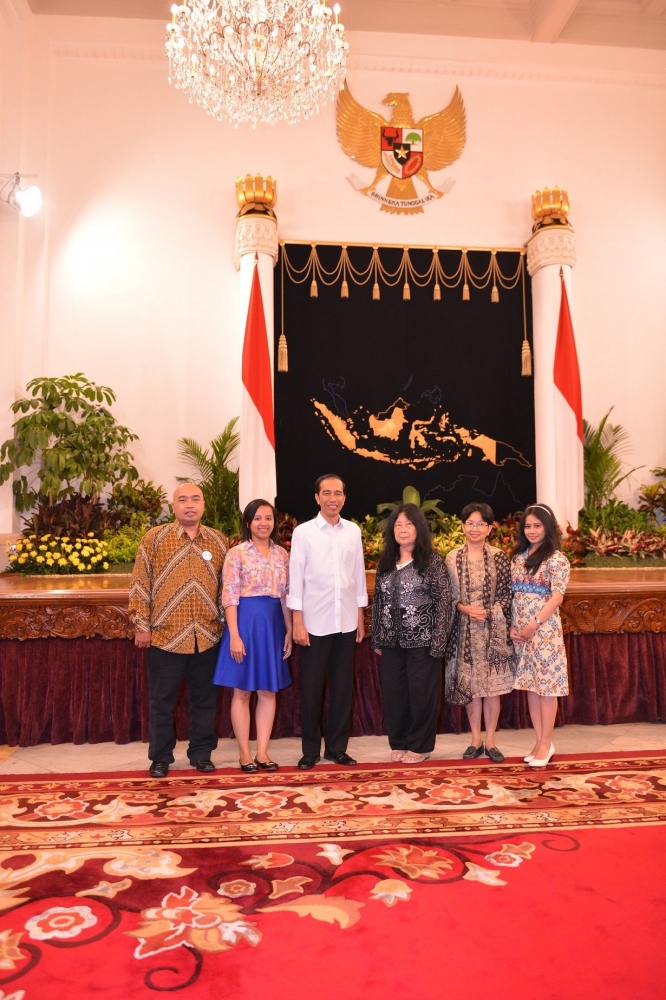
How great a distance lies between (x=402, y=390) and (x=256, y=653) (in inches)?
172

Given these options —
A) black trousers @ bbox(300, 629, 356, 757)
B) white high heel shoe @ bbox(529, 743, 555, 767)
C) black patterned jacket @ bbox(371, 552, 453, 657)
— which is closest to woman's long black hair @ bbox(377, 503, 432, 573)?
black patterned jacket @ bbox(371, 552, 453, 657)

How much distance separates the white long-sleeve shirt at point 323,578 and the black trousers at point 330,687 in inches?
3.0

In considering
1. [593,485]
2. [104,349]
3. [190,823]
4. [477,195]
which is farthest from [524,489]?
[190,823]

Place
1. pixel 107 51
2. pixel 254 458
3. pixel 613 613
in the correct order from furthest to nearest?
pixel 107 51
pixel 254 458
pixel 613 613

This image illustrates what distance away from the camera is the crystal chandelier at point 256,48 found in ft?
14.2

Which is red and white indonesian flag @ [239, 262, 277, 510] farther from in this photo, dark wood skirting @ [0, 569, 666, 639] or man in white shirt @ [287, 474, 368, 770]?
man in white shirt @ [287, 474, 368, 770]

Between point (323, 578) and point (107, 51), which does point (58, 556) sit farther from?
point (107, 51)

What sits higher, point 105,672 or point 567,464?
point 567,464

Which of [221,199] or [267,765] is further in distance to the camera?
[221,199]

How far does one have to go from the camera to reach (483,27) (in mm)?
7383

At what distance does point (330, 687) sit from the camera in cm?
349

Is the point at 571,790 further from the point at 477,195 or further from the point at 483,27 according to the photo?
the point at 483,27

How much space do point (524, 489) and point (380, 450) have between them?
1.45 m

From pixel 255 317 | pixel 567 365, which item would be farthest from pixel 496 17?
pixel 255 317
